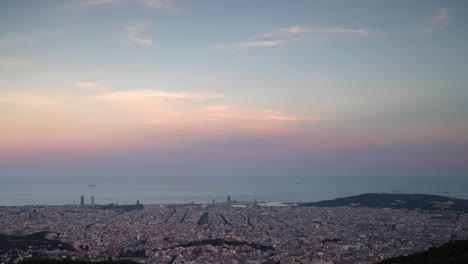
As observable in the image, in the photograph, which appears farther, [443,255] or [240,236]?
[240,236]

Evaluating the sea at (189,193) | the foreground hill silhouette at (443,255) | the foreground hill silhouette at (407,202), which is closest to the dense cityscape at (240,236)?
the foreground hill silhouette at (407,202)

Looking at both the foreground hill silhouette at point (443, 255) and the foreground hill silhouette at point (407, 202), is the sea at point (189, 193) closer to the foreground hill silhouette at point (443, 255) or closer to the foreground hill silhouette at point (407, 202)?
the foreground hill silhouette at point (407, 202)

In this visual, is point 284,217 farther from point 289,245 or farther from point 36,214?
point 36,214

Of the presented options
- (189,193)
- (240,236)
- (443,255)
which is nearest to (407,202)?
(240,236)

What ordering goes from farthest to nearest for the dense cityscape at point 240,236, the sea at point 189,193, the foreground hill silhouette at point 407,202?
1. the sea at point 189,193
2. the foreground hill silhouette at point 407,202
3. the dense cityscape at point 240,236

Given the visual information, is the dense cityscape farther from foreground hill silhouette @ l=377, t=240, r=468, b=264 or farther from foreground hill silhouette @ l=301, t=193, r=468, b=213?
foreground hill silhouette @ l=377, t=240, r=468, b=264

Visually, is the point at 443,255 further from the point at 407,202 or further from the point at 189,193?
the point at 189,193
